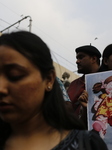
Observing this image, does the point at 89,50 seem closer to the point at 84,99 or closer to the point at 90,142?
the point at 84,99

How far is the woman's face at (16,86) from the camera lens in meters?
1.05

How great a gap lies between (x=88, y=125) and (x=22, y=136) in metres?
1.11

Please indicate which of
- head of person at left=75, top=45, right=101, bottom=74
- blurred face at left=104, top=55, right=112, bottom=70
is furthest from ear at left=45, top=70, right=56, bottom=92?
head of person at left=75, top=45, right=101, bottom=74

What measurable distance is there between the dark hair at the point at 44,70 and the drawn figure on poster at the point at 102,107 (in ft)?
3.16

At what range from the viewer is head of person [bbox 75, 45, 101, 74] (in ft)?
9.33

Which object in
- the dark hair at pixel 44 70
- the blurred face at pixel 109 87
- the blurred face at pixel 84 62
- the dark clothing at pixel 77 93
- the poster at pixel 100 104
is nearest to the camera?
the dark hair at pixel 44 70

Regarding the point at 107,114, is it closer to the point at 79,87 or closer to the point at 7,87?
the point at 79,87

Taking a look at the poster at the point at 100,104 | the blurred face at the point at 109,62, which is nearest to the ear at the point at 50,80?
the poster at the point at 100,104

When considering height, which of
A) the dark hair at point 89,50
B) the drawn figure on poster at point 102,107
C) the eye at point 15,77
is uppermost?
the dark hair at point 89,50

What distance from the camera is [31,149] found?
1.08 m

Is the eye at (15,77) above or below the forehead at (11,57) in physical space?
below

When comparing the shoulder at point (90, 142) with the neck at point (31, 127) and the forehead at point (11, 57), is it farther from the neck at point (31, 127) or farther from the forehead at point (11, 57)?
the forehead at point (11, 57)

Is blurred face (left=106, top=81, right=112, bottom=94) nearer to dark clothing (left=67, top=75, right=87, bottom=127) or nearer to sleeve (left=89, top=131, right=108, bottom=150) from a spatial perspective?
Result: dark clothing (left=67, top=75, right=87, bottom=127)

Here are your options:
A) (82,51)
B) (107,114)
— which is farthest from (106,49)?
(107,114)
